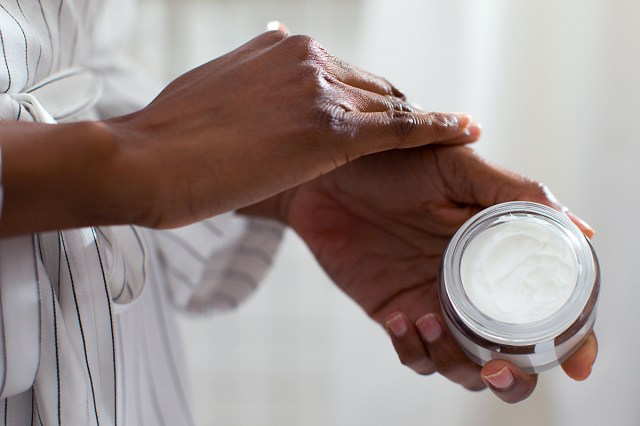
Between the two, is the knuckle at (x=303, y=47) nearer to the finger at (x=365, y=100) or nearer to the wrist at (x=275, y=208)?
the finger at (x=365, y=100)

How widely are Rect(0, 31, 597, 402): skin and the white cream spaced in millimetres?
47

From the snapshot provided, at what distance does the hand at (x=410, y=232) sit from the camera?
0.54 metres

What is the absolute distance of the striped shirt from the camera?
442mm

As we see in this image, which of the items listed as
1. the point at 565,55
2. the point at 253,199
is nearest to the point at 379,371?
the point at 565,55

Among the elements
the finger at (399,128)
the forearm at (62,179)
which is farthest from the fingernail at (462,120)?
the forearm at (62,179)

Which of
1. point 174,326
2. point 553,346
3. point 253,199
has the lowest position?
point 174,326

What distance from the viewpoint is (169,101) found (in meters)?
0.46

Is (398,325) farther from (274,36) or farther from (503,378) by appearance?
(274,36)

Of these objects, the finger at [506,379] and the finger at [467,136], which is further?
the finger at [467,136]

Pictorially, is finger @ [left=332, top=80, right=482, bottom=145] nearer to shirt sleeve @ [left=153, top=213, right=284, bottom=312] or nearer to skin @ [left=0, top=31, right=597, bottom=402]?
skin @ [left=0, top=31, right=597, bottom=402]

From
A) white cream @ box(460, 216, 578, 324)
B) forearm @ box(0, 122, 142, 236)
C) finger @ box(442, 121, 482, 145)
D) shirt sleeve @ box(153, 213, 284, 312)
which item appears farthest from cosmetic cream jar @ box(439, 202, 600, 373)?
shirt sleeve @ box(153, 213, 284, 312)

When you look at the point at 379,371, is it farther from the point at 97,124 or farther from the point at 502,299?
the point at 97,124

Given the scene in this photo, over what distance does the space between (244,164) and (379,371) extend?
2.06 ft

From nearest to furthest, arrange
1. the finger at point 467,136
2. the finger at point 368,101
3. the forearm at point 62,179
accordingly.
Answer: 1. the forearm at point 62,179
2. the finger at point 368,101
3. the finger at point 467,136
